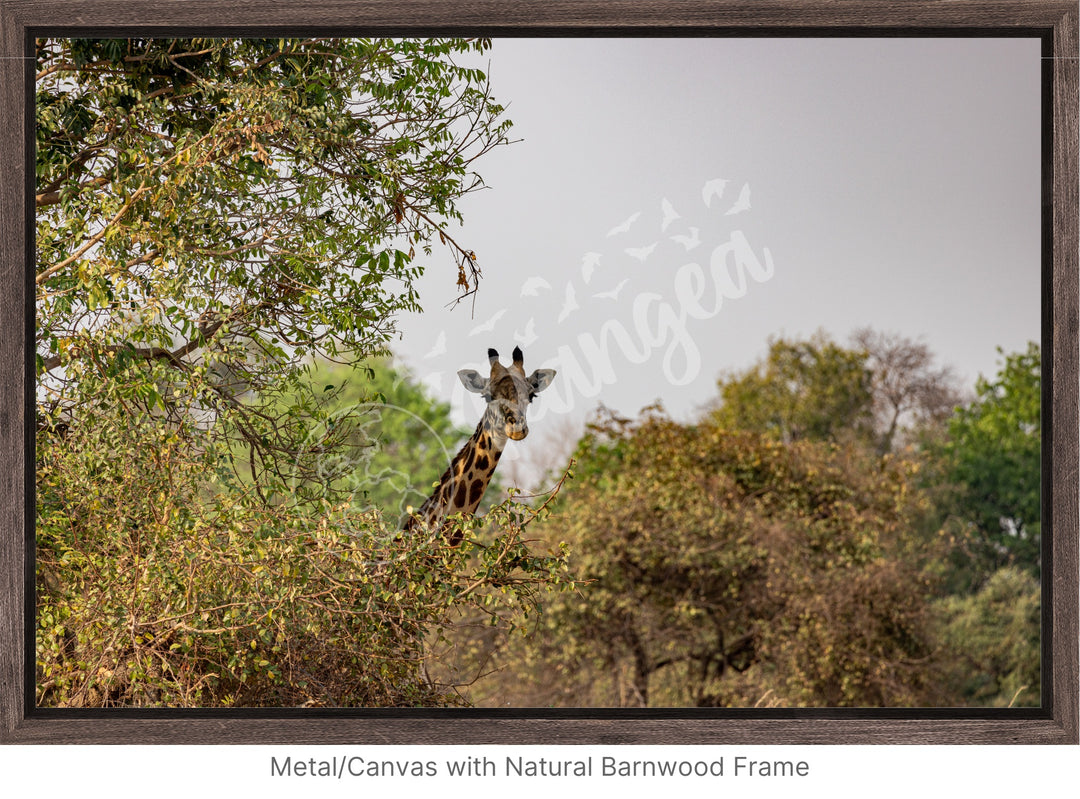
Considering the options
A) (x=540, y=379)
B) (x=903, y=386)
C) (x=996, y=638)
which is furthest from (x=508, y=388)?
(x=996, y=638)

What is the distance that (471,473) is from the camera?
3932 mm

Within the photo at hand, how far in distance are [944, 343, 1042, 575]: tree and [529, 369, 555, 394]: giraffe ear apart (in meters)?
7.67

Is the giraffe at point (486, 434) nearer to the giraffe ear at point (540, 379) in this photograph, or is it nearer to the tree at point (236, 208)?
the giraffe ear at point (540, 379)

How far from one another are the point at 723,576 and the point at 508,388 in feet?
17.8

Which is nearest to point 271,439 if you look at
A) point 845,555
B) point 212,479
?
point 212,479

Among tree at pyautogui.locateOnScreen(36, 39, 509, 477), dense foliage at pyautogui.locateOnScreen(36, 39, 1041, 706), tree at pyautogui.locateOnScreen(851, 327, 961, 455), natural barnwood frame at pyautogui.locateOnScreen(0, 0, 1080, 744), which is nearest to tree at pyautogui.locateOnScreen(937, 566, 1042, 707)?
tree at pyautogui.locateOnScreen(851, 327, 961, 455)

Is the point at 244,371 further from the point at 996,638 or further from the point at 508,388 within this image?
the point at 996,638

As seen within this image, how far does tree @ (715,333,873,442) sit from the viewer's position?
1027cm

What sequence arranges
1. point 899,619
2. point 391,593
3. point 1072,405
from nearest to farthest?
point 1072,405 < point 391,593 < point 899,619

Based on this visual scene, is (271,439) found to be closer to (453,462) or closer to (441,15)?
(453,462)

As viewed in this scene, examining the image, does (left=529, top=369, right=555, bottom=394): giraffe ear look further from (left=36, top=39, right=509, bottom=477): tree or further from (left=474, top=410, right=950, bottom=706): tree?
(left=474, top=410, right=950, bottom=706): tree

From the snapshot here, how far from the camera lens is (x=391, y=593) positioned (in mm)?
3629

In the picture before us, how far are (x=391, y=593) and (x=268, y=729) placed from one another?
0.65 m

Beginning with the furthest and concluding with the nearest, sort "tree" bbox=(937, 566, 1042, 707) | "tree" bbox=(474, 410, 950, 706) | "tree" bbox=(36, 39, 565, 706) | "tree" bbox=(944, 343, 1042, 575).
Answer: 1. "tree" bbox=(944, 343, 1042, 575)
2. "tree" bbox=(937, 566, 1042, 707)
3. "tree" bbox=(474, 410, 950, 706)
4. "tree" bbox=(36, 39, 565, 706)
